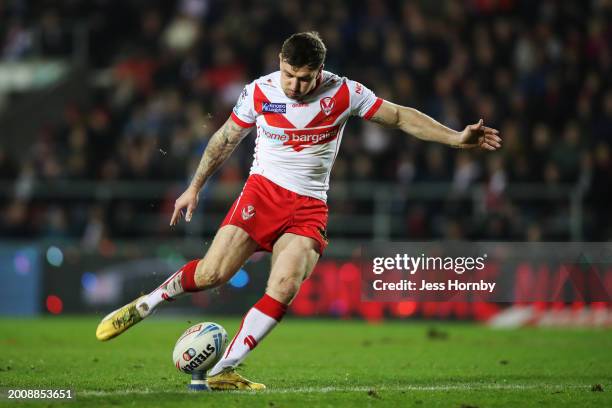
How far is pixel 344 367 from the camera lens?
30.3 ft

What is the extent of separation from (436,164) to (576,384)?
337 inches

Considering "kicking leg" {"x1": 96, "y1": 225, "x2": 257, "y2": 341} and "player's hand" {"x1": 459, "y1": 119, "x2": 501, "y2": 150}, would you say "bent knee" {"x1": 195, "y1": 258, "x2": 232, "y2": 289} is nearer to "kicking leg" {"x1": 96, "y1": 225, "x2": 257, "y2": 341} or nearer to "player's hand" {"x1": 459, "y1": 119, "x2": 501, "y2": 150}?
"kicking leg" {"x1": 96, "y1": 225, "x2": 257, "y2": 341}

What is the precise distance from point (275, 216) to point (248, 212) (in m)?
0.19

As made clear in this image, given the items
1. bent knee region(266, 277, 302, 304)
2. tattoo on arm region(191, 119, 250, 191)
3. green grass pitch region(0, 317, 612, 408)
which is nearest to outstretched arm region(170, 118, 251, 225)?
tattoo on arm region(191, 119, 250, 191)

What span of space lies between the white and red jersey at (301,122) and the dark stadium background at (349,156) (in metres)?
8.29

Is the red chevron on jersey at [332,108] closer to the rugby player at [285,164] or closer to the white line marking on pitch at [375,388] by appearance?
the rugby player at [285,164]

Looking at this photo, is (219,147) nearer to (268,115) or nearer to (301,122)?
(268,115)

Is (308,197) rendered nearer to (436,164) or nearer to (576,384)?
(576,384)

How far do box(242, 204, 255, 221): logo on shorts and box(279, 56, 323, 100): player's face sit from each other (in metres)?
0.83

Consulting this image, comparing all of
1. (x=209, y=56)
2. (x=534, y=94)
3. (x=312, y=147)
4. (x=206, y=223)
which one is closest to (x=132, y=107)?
(x=209, y=56)

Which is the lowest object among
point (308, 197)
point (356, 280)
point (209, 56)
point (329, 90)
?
point (356, 280)

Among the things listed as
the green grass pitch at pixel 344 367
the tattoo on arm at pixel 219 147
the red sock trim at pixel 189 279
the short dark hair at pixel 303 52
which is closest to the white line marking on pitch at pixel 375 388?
the green grass pitch at pixel 344 367

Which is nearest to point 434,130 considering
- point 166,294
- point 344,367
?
point 166,294

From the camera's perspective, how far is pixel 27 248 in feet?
54.7
